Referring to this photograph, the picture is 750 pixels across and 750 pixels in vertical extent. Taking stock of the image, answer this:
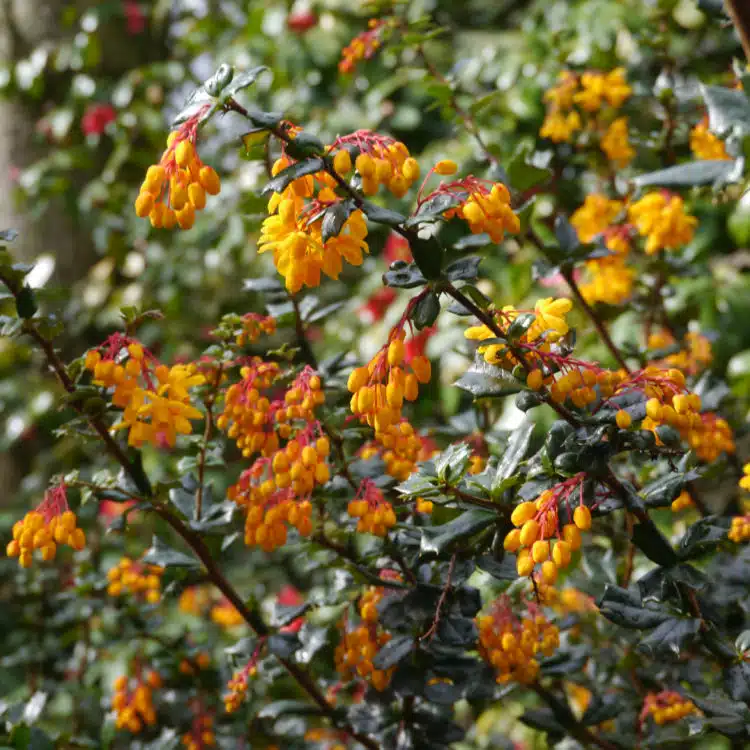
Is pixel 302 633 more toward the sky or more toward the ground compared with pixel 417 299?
more toward the ground

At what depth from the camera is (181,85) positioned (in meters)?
3.18

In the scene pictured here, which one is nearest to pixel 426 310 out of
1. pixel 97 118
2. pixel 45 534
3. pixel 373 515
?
pixel 373 515

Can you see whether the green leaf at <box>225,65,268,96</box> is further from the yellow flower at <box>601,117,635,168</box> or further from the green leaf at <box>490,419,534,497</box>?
the yellow flower at <box>601,117,635,168</box>

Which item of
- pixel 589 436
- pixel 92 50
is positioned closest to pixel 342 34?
pixel 92 50

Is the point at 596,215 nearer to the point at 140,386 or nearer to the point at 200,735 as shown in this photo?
the point at 140,386

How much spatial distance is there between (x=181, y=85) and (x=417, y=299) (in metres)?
2.76

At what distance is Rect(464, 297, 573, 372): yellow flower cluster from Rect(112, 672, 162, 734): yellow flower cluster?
2.76 ft

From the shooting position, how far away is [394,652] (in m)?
0.93

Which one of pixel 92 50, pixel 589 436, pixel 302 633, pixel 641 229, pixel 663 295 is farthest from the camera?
pixel 92 50

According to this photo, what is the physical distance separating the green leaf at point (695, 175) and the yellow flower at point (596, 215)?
0.72 metres

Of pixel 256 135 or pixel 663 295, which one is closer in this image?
pixel 256 135

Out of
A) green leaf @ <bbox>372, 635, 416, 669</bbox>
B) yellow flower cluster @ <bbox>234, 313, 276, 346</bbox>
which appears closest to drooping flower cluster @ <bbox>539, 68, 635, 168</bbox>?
yellow flower cluster @ <bbox>234, 313, 276, 346</bbox>

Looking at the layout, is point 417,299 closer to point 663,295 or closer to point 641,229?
point 641,229

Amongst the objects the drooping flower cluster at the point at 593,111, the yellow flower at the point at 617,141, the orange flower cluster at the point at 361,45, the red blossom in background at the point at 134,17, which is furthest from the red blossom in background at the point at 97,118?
the yellow flower at the point at 617,141
